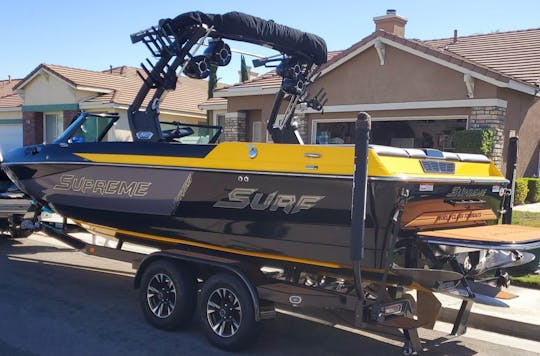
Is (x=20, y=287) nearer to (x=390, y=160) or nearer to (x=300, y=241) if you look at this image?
(x=300, y=241)

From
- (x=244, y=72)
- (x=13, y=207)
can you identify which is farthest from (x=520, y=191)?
(x=244, y=72)

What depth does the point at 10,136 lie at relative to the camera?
1180 inches

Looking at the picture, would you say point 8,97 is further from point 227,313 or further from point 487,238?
point 487,238

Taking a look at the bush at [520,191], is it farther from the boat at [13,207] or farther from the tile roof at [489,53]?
the boat at [13,207]

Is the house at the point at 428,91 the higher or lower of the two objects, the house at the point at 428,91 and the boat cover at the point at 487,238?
the higher

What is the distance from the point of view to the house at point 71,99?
24531 mm

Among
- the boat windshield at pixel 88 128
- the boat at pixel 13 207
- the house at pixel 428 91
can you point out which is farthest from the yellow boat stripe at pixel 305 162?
the house at pixel 428 91

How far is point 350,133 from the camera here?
54.4 ft

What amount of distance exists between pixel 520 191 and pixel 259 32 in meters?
11.2

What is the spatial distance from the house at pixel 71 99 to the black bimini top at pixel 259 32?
17116 mm

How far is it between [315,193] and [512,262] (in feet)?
6.23

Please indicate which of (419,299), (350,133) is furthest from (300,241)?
(350,133)

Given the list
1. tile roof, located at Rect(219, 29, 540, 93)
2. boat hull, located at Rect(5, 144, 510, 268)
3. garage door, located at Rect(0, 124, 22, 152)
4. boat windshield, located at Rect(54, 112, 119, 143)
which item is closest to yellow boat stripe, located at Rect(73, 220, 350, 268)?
boat hull, located at Rect(5, 144, 510, 268)

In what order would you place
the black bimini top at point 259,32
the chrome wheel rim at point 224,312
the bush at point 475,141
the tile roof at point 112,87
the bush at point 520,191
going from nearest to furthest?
the chrome wheel rim at point 224,312 < the black bimini top at point 259,32 < the bush at point 475,141 < the bush at point 520,191 < the tile roof at point 112,87
